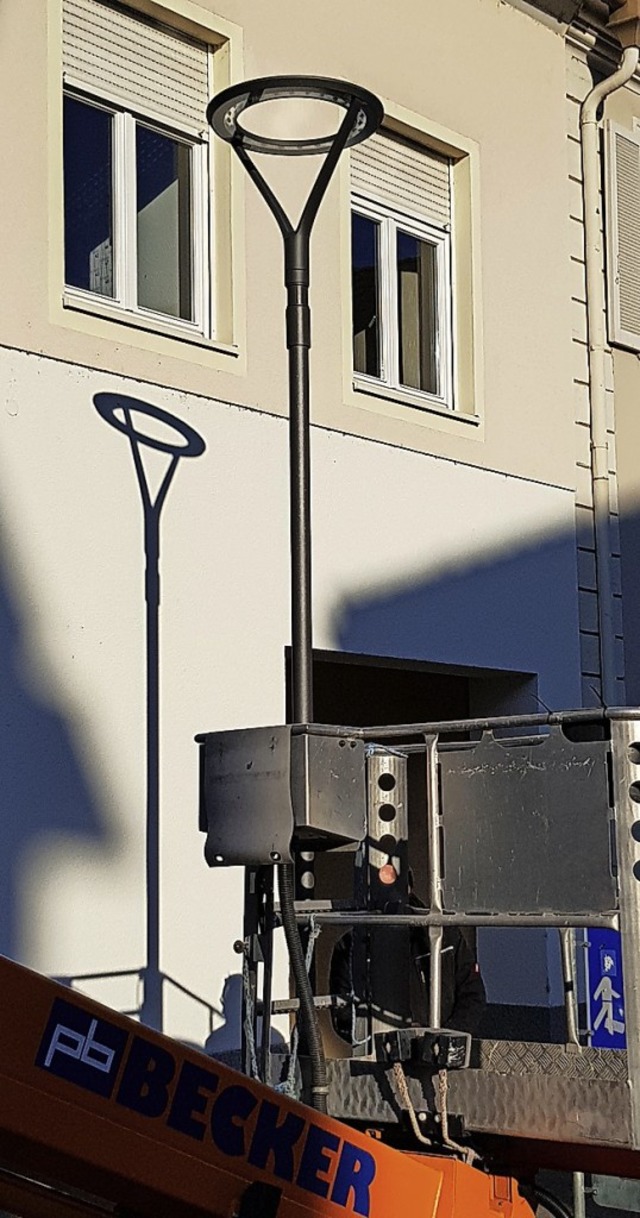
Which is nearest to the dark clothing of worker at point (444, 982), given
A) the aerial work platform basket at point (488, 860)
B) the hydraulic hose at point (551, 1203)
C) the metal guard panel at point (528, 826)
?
the aerial work platform basket at point (488, 860)

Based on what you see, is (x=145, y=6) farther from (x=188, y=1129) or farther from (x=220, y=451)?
(x=188, y=1129)

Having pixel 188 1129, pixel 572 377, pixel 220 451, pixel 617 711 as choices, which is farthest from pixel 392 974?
pixel 572 377

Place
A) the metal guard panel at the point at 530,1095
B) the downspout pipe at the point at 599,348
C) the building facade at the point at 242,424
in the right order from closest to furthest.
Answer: the metal guard panel at the point at 530,1095, the building facade at the point at 242,424, the downspout pipe at the point at 599,348

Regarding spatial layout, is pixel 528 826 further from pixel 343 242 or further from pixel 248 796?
pixel 343 242

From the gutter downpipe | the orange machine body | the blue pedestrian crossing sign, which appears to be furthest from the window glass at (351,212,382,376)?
the orange machine body

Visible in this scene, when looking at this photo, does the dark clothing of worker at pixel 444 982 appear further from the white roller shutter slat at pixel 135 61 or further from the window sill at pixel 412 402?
the white roller shutter slat at pixel 135 61

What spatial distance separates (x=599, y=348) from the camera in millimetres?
9859

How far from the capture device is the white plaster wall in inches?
273

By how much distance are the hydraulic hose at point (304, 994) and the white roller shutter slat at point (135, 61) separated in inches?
182

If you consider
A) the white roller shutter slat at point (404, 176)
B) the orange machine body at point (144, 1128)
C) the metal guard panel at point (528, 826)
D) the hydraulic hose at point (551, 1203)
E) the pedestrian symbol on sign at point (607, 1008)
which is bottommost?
the hydraulic hose at point (551, 1203)

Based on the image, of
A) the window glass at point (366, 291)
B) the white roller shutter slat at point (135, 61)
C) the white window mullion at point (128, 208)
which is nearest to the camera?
the white roller shutter slat at point (135, 61)

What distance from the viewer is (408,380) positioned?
9156mm

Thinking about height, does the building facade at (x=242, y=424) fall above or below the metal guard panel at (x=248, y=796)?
above

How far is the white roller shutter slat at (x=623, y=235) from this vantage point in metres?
10.0
